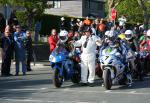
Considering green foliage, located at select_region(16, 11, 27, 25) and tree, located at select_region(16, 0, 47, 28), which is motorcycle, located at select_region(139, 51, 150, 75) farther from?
green foliage, located at select_region(16, 11, 27, 25)

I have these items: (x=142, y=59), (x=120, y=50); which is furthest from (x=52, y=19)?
(x=120, y=50)

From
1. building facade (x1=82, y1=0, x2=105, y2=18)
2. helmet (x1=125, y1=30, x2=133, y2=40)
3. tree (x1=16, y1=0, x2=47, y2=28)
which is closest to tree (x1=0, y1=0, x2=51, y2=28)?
tree (x1=16, y1=0, x2=47, y2=28)

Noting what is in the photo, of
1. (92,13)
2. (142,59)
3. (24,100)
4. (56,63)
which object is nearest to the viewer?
(24,100)

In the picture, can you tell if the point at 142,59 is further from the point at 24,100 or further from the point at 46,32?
the point at 46,32

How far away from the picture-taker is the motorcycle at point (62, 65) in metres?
17.0

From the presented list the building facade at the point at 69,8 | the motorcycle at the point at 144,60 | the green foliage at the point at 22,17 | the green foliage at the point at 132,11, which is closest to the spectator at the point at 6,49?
the motorcycle at the point at 144,60

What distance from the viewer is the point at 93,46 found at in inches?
683

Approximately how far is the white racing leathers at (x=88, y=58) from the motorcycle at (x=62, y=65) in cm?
37

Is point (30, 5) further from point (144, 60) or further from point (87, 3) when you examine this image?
point (87, 3)

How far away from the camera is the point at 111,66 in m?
16.5

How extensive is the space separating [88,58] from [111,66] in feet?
3.51

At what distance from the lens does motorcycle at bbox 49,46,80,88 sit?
17.0 m

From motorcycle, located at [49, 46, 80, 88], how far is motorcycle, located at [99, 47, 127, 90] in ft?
3.72

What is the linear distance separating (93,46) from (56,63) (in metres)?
1.30
